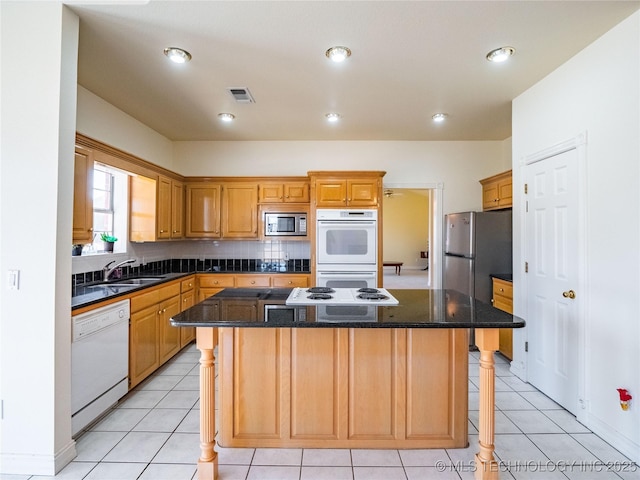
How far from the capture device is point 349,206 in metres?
4.06

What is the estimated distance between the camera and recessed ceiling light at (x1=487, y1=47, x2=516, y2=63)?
2.32m

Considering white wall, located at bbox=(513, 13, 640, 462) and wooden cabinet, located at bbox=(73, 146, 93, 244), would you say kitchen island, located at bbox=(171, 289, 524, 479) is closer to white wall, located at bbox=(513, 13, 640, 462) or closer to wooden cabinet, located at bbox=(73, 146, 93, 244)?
white wall, located at bbox=(513, 13, 640, 462)

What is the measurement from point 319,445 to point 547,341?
A: 2013 mm

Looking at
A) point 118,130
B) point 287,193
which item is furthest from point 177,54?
point 287,193

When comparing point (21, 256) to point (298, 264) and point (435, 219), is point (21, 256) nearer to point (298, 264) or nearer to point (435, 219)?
point (298, 264)

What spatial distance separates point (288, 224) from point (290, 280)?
0.72 metres

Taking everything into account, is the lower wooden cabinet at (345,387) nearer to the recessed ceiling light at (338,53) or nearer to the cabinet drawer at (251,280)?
the recessed ceiling light at (338,53)

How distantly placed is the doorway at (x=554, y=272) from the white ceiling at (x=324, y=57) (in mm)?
815

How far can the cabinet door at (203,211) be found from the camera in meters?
4.36

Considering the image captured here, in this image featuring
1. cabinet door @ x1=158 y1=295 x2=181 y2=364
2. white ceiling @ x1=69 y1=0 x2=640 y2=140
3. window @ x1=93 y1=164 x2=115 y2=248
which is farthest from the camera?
window @ x1=93 y1=164 x2=115 y2=248

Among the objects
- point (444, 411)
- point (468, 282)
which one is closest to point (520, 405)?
point (444, 411)

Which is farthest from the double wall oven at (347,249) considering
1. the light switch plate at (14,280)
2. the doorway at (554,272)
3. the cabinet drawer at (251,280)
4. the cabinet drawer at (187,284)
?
the light switch plate at (14,280)

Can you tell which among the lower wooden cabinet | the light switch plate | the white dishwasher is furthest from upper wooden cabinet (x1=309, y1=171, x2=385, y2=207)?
the light switch plate

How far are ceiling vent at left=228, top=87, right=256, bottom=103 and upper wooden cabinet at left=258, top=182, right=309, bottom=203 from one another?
1.28 meters
